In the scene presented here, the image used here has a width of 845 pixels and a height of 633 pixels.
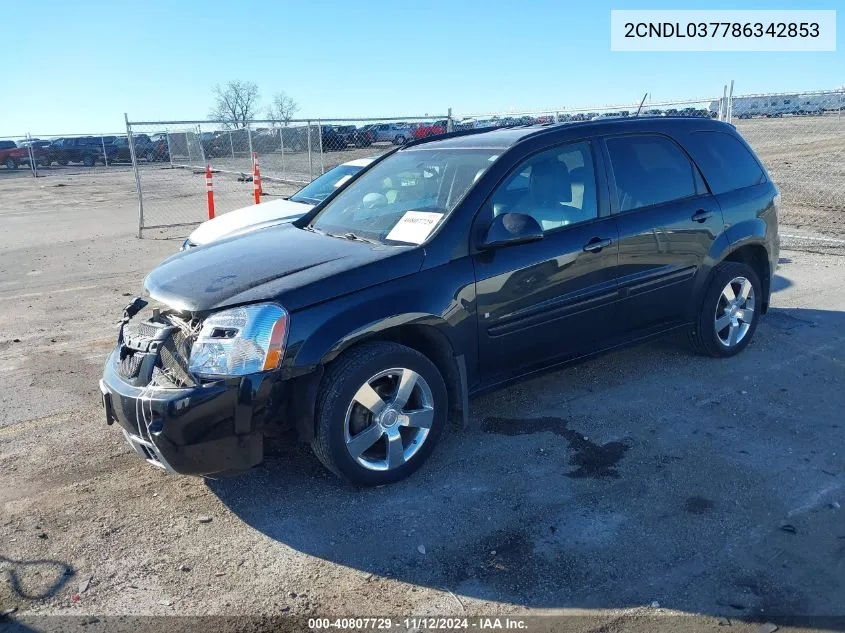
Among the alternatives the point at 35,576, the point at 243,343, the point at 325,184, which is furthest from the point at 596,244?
the point at 325,184

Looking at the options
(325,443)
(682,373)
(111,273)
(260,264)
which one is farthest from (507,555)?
(111,273)

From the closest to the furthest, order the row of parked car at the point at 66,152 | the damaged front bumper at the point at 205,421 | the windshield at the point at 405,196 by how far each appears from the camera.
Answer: the damaged front bumper at the point at 205,421 → the windshield at the point at 405,196 → the row of parked car at the point at 66,152

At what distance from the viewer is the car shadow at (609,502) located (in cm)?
304

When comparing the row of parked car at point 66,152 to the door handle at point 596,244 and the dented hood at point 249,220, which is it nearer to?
the dented hood at point 249,220

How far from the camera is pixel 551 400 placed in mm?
4945

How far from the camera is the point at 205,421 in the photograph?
10.9 feet

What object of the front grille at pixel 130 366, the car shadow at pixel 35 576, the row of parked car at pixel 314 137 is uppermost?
the row of parked car at pixel 314 137

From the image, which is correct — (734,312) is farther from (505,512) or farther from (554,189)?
(505,512)

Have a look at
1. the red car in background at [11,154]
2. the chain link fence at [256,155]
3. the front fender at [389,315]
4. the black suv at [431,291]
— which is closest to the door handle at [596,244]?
the black suv at [431,291]

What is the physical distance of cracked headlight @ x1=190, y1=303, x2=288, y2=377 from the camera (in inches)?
133

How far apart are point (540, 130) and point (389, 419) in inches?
84.4

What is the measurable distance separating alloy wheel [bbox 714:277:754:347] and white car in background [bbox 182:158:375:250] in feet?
13.6

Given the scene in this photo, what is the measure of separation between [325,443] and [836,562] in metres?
2.38

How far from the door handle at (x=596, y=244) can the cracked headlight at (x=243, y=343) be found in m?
2.06
